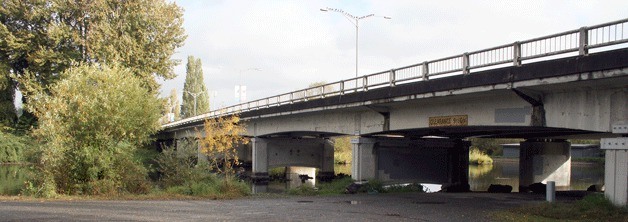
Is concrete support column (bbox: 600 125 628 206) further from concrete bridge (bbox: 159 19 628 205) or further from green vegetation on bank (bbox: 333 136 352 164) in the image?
green vegetation on bank (bbox: 333 136 352 164)

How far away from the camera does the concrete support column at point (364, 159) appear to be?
28.1m

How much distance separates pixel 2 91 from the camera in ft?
181

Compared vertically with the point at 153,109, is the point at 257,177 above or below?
below

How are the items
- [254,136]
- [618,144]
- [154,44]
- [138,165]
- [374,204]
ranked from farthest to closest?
[154,44] < [254,136] < [138,165] < [374,204] < [618,144]

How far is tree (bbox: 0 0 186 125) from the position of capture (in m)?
50.0

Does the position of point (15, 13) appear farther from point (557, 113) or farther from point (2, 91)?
point (557, 113)

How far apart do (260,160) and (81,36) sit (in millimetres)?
22410

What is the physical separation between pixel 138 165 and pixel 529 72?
17.9 m

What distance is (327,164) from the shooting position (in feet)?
153

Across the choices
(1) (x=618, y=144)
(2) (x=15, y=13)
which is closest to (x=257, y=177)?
(2) (x=15, y=13)

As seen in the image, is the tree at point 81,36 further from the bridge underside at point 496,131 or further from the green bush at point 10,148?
the bridge underside at point 496,131

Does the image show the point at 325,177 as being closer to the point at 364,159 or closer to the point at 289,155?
the point at 289,155

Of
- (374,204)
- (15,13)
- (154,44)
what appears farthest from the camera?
(154,44)

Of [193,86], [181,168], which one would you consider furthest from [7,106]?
[193,86]
